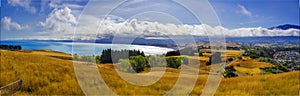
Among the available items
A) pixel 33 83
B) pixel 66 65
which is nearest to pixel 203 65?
pixel 66 65

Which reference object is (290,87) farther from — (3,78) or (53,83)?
(3,78)

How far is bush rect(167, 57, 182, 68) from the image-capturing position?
11562 mm

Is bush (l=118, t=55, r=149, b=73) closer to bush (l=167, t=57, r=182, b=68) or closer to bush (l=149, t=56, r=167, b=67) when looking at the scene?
bush (l=149, t=56, r=167, b=67)

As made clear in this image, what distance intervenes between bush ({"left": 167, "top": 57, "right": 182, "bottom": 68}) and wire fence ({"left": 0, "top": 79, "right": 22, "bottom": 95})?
5.67m

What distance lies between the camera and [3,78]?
37.0 feet

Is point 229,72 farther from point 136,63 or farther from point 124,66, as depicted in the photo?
point 124,66

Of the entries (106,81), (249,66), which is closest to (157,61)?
(106,81)

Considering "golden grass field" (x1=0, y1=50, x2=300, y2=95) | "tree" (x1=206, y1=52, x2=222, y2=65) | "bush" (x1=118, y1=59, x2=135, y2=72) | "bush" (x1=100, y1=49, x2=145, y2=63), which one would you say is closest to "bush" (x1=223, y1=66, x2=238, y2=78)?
"golden grass field" (x1=0, y1=50, x2=300, y2=95)

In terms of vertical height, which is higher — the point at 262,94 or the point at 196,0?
the point at 196,0

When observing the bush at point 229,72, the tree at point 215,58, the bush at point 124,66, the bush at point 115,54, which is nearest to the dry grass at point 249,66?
the bush at point 229,72

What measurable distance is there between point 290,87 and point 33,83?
9.43 m

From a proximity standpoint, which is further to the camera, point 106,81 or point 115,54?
point 115,54

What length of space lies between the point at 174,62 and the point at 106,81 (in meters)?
2.99

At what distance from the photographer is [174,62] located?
38.0ft
